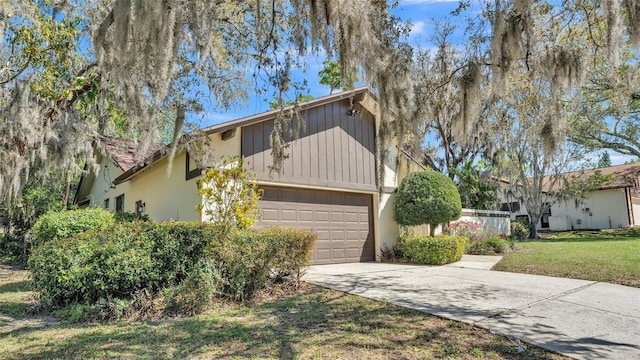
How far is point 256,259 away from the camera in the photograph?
6086mm

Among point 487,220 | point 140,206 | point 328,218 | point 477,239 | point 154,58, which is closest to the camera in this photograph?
point 154,58

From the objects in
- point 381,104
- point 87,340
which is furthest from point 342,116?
point 87,340

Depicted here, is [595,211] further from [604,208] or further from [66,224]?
[66,224]

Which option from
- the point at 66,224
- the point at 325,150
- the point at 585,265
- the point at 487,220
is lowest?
the point at 585,265

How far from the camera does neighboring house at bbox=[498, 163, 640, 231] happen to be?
2438 centimetres

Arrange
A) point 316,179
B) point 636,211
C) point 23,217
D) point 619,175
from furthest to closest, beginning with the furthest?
point 636,211 → point 619,175 → point 23,217 → point 316,179

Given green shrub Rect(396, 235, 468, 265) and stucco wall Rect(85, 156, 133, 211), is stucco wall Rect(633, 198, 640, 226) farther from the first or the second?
stucco wall Rect(85, 156, 133, 211)

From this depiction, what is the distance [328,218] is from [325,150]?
192 centimetres

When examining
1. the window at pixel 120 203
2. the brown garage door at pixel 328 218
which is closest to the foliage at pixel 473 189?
the brown garage door at pixel 328 218

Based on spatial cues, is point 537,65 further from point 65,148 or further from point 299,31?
point 65,148

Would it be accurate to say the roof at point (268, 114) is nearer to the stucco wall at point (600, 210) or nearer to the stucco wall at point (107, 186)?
the stucco wall at point (107, 186)

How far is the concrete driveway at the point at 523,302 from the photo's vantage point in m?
3.98

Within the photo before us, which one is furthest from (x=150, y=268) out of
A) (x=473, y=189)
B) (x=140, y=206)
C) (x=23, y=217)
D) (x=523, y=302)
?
(x=473, y=189)

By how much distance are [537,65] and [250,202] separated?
5.30m
